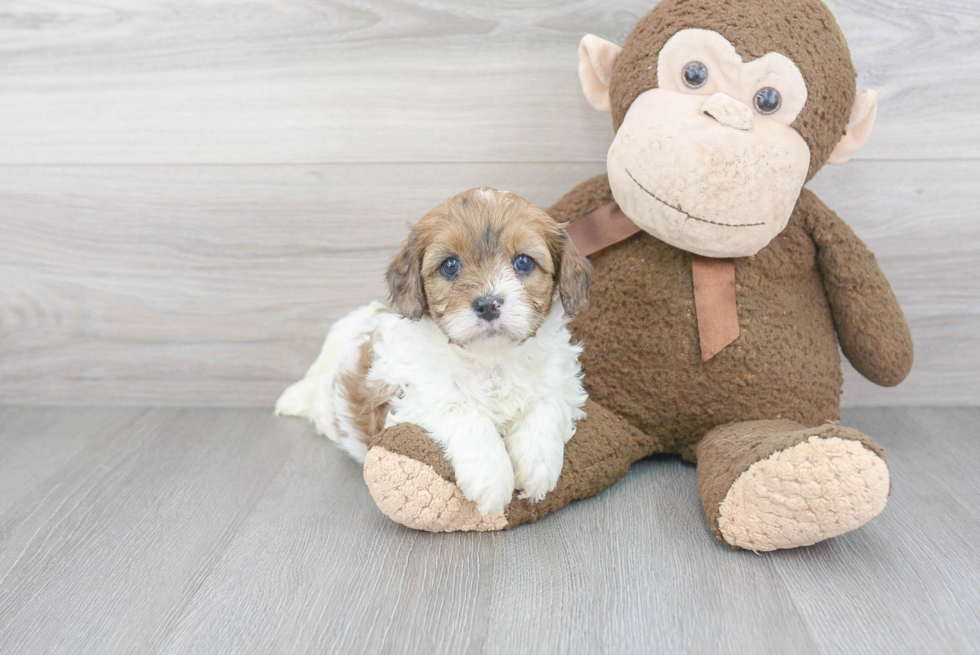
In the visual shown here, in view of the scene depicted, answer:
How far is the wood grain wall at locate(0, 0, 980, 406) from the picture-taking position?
211 cm

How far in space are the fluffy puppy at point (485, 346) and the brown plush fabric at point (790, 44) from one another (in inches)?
19.3

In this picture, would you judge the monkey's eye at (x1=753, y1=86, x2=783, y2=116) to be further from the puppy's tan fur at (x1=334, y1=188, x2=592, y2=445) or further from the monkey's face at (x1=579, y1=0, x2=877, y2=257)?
the puppy's tan fur at (x1=334, y1=188, x2=592, y2=445)

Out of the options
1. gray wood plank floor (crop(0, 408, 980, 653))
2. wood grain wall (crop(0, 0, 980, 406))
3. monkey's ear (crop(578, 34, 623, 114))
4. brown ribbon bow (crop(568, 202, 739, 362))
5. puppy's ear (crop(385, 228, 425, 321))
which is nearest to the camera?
gray wood plank floor (crop(0, 408, 980, 653))

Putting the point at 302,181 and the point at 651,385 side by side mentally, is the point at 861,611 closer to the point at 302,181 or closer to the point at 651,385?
the point at 651,385

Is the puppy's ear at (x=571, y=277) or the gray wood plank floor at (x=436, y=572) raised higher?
the puppy's ear at (x=571, y=277)

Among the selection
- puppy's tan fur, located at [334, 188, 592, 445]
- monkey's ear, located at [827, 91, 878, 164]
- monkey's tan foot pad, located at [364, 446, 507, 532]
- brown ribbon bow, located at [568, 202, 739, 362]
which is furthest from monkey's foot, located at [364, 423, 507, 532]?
monkey's ear, located at [827, 91, 878, 164]

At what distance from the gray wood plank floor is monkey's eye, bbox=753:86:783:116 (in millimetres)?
860

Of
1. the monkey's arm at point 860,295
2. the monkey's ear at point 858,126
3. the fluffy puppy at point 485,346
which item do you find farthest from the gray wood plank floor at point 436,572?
the monkey's ear at point 858,126

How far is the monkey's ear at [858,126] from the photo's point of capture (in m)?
1.75

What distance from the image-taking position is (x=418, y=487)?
1.51m

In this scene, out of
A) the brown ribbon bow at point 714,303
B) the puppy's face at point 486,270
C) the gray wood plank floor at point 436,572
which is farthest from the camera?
the brown ribbon bow at point 714,303

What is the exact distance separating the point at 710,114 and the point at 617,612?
1.02 meters

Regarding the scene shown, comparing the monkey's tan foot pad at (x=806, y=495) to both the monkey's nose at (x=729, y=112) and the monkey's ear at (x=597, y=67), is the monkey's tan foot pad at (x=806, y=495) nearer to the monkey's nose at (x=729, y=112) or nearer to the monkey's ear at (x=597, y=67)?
the monkey's nose at (x=729, y=112)

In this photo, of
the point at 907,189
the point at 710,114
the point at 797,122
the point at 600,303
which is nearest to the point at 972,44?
the point at 907,189
